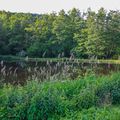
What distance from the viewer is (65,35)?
41.9 metres

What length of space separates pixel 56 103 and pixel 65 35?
3548 centimetres

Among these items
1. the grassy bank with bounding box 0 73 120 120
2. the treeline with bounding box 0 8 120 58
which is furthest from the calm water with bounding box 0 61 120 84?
the treeline with bounding box 0 8 120 58

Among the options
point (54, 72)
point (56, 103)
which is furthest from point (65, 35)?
point (56, 103)

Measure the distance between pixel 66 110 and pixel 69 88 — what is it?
4.10 ft

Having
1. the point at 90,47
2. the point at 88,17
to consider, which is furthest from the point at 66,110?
the point at 88,17

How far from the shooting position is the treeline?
40562mm

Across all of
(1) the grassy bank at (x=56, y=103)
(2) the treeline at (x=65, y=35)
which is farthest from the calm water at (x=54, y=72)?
(2) the treeline at (x=65, y=35)

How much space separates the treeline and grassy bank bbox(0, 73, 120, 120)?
106 ft

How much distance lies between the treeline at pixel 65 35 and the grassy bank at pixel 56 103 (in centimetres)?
3240

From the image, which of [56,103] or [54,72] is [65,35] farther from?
[56,103]

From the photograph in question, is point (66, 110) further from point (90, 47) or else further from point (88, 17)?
point (88, 17)

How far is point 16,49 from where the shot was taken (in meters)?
41.2

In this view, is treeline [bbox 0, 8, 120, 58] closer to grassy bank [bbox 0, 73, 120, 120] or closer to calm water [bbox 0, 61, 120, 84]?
calm water [bbox 0, 61, 120, 84]

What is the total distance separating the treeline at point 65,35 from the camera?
40562mm
